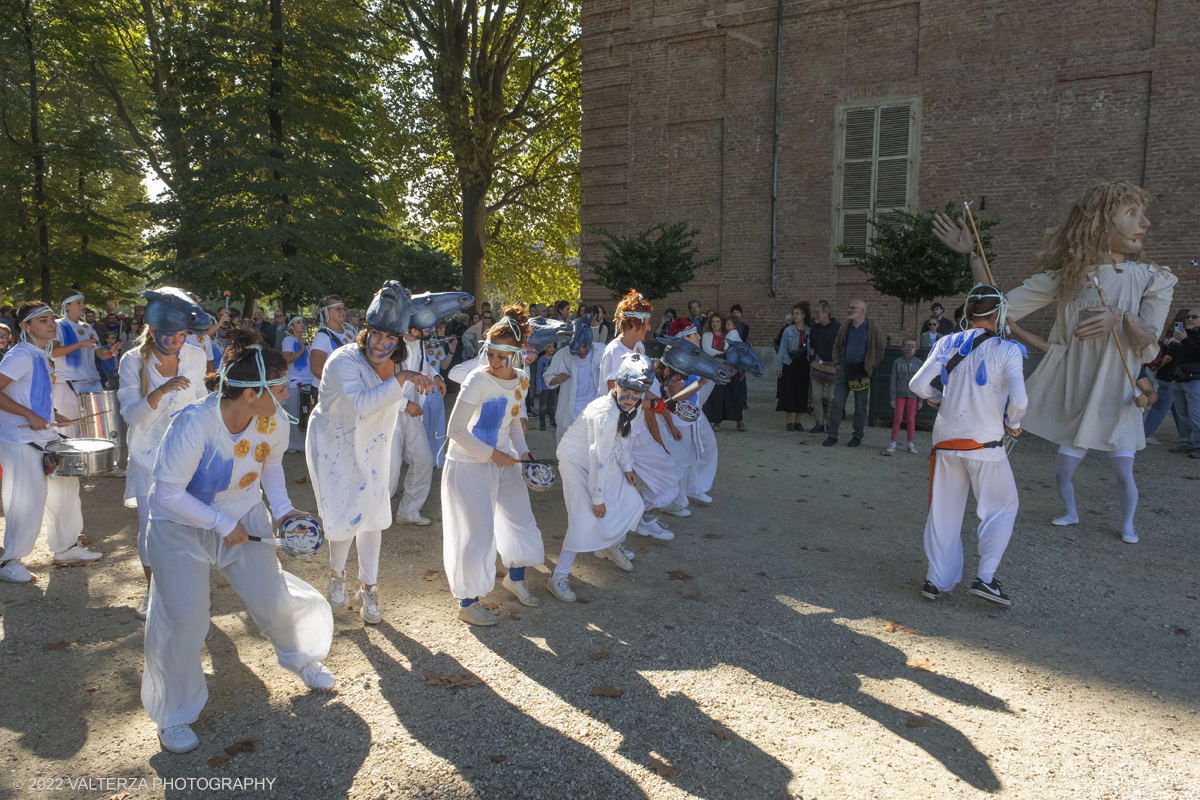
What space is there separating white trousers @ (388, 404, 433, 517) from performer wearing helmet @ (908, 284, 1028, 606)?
4.31 meters

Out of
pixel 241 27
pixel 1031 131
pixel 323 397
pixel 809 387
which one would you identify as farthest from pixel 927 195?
pixel 241 27

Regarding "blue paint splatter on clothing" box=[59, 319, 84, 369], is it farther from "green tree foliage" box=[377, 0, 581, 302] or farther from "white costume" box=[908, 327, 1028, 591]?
"green tree foliage" box=[377, 0, 581, 302]

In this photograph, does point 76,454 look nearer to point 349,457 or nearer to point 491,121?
point 349,457

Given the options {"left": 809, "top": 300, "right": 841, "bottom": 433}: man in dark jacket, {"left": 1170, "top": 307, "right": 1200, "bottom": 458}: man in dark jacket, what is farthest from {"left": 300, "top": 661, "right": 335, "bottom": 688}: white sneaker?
{"left": 1170, "top": 307, "right": 1200, "bottom": 458}: man in dark jacket

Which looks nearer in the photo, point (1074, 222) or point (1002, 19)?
point (1074, 222)

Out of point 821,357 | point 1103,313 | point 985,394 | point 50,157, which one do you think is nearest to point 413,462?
point 985,394

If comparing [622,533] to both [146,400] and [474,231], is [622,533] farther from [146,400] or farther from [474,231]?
[474,231]

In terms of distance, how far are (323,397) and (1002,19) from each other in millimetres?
15639

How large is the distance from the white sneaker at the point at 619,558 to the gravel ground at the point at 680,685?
2.9 inches

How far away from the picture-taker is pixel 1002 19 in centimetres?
1455

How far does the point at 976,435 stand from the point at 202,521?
448cm

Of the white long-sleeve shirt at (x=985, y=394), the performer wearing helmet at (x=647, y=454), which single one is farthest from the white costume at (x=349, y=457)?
the white long-sleeve shirt at (x=985, y=394)

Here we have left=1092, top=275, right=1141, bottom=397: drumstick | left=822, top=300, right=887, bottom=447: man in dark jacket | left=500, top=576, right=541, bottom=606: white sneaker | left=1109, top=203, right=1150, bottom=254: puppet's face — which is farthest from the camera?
left=822, top=300, right=887, bottom=447: man in dark jacket

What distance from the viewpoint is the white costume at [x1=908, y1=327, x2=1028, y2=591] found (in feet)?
15.9
